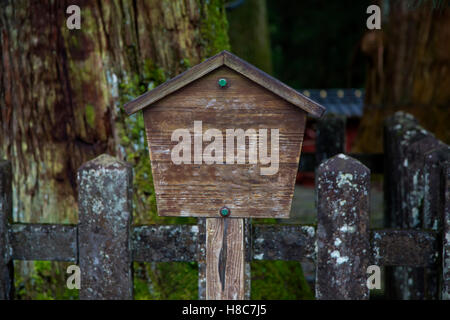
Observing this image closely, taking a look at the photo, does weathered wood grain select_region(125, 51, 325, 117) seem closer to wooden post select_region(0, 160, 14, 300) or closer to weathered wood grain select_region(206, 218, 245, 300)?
weathered wood grain select_region(206, 218, 245, 300)

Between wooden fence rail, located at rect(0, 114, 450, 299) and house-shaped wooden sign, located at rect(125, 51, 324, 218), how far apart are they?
9.6 inches

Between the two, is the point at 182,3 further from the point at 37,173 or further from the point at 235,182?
the point at 235,182

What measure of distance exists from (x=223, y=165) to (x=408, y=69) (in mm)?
6939

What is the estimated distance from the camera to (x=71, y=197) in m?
3.21

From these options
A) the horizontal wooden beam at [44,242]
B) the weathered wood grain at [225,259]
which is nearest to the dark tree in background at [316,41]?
the horizontal wooden beam at [44,242]

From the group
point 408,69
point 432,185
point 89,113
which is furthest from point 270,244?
point 408,69

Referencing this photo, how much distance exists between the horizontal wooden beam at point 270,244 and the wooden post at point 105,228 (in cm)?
7

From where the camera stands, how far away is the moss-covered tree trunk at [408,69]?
7.27m

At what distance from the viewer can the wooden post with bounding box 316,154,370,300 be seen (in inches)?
92.0

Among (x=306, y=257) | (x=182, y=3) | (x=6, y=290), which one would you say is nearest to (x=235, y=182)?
(x=306, y=257)

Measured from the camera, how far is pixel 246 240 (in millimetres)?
2352

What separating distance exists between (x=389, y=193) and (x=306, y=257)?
5.23 ft

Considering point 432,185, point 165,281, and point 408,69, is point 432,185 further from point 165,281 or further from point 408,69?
point 408,69

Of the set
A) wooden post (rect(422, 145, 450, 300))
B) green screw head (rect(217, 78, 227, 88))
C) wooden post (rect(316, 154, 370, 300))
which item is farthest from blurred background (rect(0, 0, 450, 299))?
green screw head (rect(217, 78, 227, 88))
